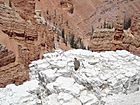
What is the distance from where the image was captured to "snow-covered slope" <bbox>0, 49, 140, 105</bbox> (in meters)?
8.30

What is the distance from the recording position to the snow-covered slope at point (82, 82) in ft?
27.2

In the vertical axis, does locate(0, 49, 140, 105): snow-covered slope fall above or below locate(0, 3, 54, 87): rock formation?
below

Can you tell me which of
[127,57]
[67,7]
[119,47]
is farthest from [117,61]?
[67,7]

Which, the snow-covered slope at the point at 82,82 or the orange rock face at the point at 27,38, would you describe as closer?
the snow-covered slope at the point at 82,82

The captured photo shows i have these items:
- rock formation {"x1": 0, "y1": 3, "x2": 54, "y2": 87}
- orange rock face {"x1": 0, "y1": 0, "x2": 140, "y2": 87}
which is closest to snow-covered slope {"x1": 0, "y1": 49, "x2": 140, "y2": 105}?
rock formation {"x1": 0, "y1": 3, "x2": 54, "y2": 87}

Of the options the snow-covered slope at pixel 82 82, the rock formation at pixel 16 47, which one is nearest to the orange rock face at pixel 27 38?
the rock formation at pixel 16 47

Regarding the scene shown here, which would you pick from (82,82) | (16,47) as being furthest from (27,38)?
(82,82)

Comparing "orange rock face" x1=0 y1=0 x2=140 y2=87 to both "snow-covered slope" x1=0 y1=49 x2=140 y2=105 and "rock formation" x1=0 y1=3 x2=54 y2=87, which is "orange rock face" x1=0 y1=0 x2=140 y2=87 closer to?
"rock formation" x1=0 y1=3 x2=54 y2=87

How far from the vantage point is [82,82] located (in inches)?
369

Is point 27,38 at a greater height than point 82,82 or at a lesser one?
greater

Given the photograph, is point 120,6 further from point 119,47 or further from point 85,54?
point 85,54

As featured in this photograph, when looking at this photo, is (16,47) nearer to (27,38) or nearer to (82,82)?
(27,38)

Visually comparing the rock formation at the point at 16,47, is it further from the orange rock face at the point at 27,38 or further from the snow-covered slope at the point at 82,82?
the snow-covered slope at the point at 82,82

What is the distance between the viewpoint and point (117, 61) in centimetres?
1063
